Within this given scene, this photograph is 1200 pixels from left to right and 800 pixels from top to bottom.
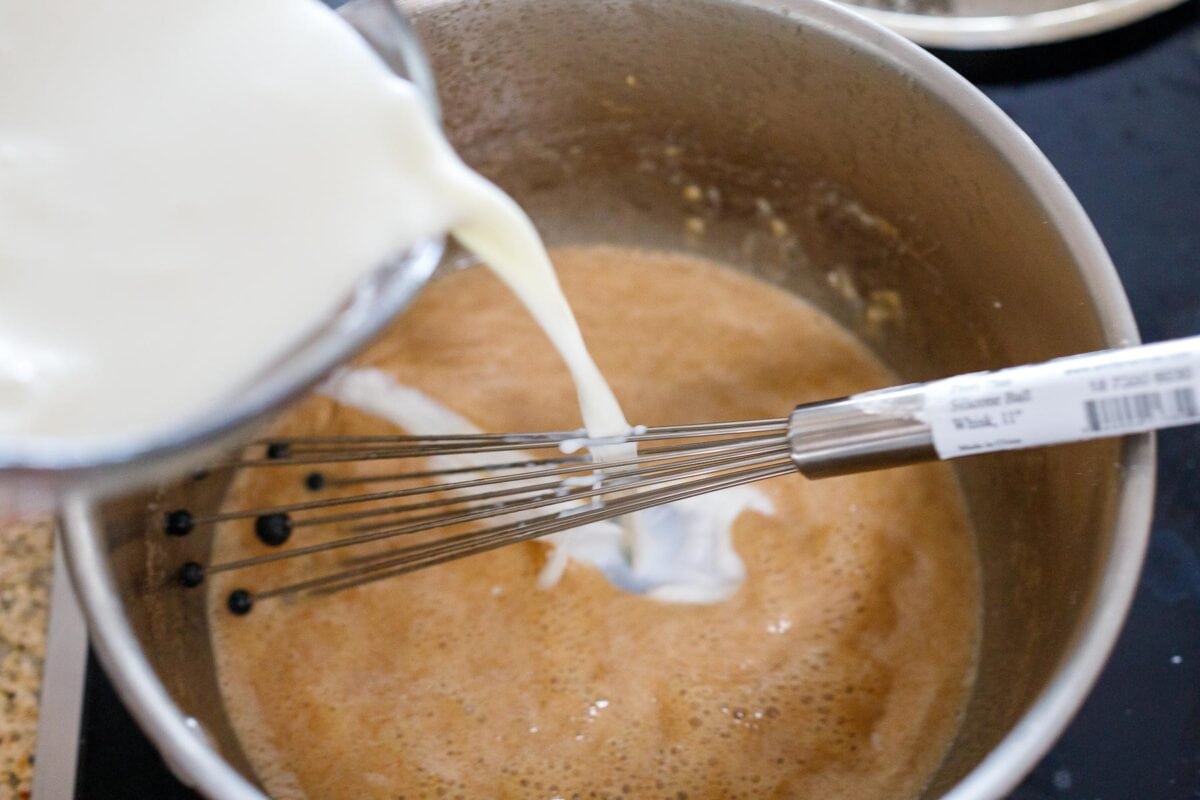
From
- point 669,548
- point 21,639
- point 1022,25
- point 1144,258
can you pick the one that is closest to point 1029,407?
point 669,548

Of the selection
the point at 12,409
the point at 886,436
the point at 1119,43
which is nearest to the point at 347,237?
the point at 12,409

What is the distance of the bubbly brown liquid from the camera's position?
84 centimetres

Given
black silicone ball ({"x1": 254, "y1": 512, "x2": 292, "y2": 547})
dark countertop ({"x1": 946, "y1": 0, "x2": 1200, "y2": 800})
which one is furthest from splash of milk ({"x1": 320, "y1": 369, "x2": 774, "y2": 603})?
dark countertop ({"x1": 946, "y1": 0, "x2": 1200, "y2": 800})

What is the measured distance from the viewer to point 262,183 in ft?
1.88

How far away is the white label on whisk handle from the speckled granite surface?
0.66m

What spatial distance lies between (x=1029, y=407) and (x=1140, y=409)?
0.06 meters

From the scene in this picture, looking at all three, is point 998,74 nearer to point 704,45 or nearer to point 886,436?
point 704,45

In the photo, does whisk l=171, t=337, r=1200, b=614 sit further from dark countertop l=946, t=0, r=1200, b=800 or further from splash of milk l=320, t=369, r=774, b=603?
dark countertop l=946, t=0, r=1200, b=800

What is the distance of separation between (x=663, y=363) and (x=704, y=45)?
0.31m

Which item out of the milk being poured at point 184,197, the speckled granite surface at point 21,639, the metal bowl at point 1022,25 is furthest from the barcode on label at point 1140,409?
the speckled granite surface at point 21,639

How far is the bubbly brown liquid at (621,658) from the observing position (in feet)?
2.75

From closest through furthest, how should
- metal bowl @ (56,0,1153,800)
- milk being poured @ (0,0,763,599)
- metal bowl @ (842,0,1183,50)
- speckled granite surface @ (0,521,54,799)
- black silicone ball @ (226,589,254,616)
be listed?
milk being poured @ (0,0,763,599) < metal bowl @ (56,0,1153,800) < speckled granite surface @ (0,521,54,799) < black silicone ball @ (226,589,254,616) < metal bowl @ (842,0,1183,50)

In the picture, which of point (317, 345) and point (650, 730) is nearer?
point (317, 345)

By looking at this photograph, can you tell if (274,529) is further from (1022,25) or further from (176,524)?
(1022,25)
